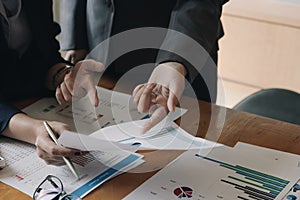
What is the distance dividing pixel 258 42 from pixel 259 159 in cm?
160

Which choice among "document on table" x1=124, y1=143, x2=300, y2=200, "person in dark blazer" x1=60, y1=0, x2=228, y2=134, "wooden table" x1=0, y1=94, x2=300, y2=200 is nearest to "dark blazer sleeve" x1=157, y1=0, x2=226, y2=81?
"person in dark blazer" x1=60, y1=0, x2=228, y2=134

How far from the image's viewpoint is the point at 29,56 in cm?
126

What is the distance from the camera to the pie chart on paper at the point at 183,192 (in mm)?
852

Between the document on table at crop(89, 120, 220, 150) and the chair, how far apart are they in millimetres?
594

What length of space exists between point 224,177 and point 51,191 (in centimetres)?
30

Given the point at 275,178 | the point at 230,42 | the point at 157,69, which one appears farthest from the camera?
the point at 230,42

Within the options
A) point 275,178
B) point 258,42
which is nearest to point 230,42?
point 258,42

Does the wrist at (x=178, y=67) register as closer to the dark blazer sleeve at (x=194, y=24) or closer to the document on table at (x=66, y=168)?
the dark blazer sleeve at (x=194, y=24)

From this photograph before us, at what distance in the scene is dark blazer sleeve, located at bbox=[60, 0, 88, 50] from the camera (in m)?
1.36

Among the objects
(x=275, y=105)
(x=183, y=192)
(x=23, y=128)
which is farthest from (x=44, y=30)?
(x=275, y=105)

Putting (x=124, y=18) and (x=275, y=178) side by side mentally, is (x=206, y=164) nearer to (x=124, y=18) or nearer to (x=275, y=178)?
(x=275, y=178)

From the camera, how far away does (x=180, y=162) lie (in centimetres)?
95

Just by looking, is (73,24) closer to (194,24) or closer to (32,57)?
(32,57)

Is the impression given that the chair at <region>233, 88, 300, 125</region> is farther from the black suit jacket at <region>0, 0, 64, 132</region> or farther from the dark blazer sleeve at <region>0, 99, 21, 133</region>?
the dark blazer sleeve at <region>0, 99, 21, 133</region>
